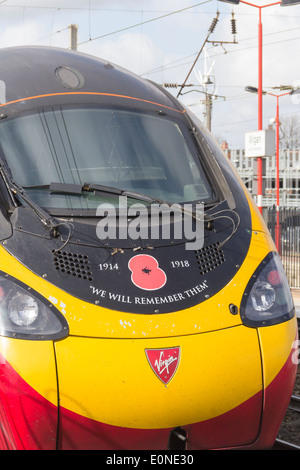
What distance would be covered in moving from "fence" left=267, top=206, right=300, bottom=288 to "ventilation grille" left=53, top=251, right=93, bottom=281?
14.7 metres

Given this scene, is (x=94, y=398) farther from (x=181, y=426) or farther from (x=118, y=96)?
(x=118, y=96)

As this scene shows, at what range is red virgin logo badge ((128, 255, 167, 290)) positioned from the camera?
342 cm

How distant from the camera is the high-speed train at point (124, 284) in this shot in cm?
307

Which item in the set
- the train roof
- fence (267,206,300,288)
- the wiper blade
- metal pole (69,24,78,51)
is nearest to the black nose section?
the wiper blade

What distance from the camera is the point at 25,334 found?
3092 mm

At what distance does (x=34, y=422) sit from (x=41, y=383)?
19 centimetres

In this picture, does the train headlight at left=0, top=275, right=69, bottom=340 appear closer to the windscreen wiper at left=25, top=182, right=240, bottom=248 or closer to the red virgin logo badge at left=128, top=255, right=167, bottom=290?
the red virgin logo badge at left=128, top=255, right=167, bottom=290

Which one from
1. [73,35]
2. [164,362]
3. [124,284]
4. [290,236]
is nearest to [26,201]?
[124,284]

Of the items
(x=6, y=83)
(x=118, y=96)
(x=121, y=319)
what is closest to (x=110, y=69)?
(x=118, y=96)

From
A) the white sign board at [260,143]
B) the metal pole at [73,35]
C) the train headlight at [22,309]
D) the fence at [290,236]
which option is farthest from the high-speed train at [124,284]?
the fence at [290,236]

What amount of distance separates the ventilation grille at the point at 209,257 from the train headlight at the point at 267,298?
0.71 ft

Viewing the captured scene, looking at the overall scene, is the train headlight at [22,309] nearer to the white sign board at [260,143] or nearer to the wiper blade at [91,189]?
the wiper blade at [91,189]

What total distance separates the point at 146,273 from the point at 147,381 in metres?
0.62
